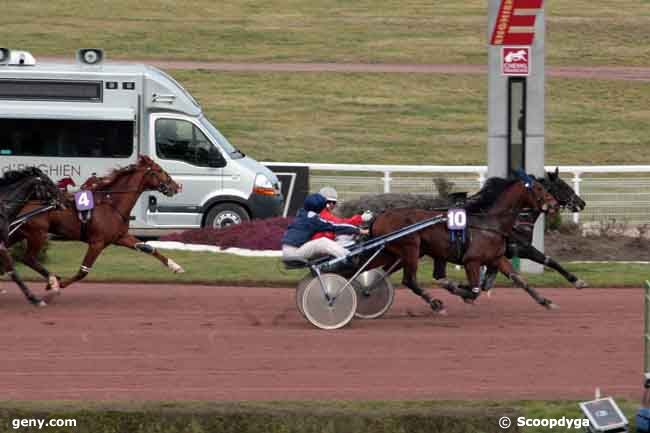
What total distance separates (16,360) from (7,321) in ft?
6.40

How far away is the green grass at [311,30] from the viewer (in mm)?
39750

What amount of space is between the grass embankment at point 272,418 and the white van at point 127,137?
12.0m

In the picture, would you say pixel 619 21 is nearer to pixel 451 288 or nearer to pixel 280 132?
pixel 280 132

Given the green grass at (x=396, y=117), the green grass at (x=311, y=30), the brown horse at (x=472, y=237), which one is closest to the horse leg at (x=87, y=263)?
the brown horse at (x=472, y=237)

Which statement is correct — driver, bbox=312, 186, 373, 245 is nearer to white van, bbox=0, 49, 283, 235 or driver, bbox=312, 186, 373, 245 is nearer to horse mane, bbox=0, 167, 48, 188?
horse mane, bbox=0, 167, 48, 188

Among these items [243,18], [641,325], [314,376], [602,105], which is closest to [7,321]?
[314,376]

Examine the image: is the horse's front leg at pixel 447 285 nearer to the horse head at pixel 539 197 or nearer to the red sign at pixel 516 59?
the horse head at pixel 539 197

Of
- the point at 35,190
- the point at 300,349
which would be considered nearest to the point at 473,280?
the point at 300,349

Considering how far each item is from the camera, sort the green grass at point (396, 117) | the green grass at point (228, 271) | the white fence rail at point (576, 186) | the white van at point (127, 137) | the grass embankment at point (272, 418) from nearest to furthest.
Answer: the grass embankment at point (272, 418) < the green grass at point (228, 271) < the white van at point (127, 137) < the white fence rail at point (576, 186) < the green grass at point (396, 117)

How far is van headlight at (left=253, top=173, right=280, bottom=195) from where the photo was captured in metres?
21.4

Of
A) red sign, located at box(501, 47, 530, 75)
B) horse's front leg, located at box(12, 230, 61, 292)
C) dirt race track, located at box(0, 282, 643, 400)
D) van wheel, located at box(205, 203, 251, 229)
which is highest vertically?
red sign, located at box(501, 47, 530, 75)

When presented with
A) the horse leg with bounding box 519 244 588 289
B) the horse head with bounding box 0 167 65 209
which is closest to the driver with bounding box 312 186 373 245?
the horse leg with bounding box 519 244 588 289

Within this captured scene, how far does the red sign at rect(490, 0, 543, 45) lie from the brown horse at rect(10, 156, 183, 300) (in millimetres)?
4403

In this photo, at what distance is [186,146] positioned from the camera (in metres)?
21.5
